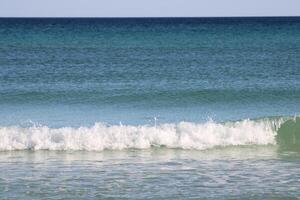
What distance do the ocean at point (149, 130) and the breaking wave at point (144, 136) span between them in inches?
1.0

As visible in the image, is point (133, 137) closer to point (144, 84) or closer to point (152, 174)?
point (152, 174)

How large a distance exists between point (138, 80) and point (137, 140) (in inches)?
552

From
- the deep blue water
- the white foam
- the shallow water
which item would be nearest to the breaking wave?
the white foam

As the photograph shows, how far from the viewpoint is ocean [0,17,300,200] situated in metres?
12.9

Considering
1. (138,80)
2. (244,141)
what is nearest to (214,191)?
(244,141)

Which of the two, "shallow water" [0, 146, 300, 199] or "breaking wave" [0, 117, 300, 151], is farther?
"breaking wave" [0, 117, 300, 151]

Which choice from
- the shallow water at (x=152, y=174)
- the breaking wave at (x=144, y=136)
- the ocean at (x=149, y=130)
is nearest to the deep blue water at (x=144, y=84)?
the ocean at (x=149, y=130)

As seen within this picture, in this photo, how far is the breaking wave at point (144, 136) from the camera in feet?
54.2

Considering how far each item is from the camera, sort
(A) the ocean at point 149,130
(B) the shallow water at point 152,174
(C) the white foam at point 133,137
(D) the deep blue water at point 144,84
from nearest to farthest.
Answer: (B) the shallow water at point 152,174, (A) the ocean at point 149,130, (C) the white foam at point 133,137, (D) the deep blue water at point 144,84

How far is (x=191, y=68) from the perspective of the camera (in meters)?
35.8

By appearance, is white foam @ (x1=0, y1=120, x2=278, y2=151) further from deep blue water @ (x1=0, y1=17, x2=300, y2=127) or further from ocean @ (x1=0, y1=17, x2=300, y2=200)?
deep blue water @ (x1=0, y1=17, x2=300, y2=127)

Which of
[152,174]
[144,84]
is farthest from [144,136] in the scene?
[144,84]

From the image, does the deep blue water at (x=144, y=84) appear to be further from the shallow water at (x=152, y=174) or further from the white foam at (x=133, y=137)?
the shallow water at (x=152, y=174)

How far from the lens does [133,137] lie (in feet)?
55.4
